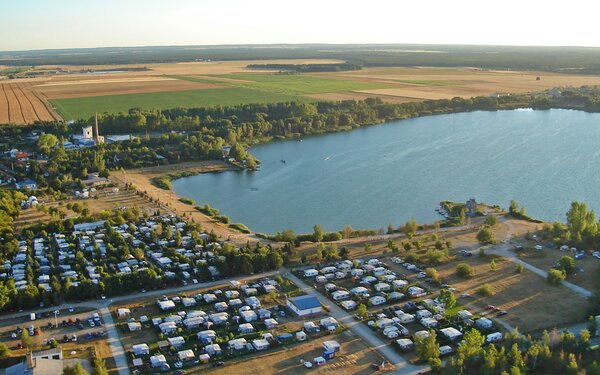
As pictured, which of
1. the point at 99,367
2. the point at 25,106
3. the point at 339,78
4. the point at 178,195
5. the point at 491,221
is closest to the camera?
the point at 99,367

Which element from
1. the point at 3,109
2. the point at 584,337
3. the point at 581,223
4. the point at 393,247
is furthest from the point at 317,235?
the point at 3,109

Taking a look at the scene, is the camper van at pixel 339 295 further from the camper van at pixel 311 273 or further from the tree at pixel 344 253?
the tree at pixel 344 253

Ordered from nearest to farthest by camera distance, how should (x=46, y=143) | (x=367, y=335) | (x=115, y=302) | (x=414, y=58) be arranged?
(x=367, y=335)
(x=115, y=302)
(x=46, y=143)
(x=414, y=58)

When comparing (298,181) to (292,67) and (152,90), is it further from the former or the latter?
(292,67)

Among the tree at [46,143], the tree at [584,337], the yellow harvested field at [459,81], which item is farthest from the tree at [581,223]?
the yellow harvested field at [459,81]

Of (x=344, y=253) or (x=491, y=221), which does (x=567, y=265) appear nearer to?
(x=491, y=221)

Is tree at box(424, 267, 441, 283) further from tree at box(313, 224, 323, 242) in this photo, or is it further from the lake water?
the lake water
